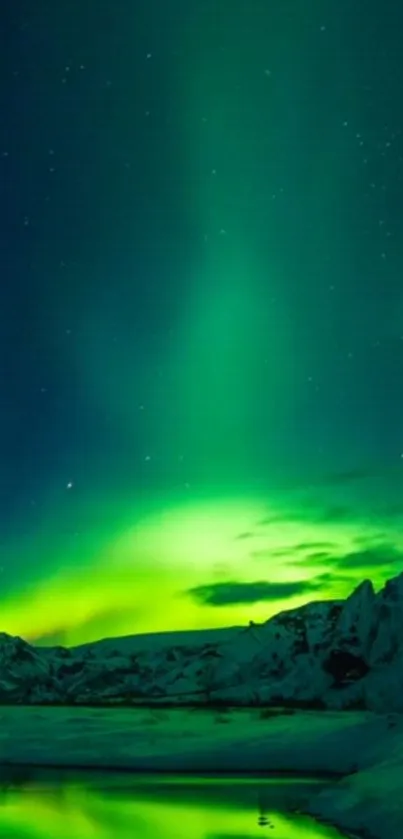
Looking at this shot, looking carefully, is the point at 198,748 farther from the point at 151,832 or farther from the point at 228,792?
the point at 151,832

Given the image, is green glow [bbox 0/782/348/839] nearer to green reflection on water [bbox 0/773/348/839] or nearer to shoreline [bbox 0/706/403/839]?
green reflection on water [bbox 0/773/348/839]

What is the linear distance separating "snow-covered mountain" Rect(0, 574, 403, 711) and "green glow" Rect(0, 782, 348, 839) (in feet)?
233

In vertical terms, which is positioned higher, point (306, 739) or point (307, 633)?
point (307, 633)

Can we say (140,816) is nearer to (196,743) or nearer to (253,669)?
(196,743)

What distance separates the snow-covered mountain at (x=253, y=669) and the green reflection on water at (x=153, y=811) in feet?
204

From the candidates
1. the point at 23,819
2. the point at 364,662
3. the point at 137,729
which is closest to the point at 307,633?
the point at 364,662

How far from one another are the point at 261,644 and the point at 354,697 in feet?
154

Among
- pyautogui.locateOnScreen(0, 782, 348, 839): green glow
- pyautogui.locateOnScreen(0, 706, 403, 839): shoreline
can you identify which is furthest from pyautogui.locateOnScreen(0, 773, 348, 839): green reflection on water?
pyautogui.locateOnScreen(0, 706, 403, 839): shoreline

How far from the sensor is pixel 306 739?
9344 centimetres

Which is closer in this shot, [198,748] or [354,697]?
[198,748]

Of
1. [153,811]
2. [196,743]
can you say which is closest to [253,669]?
[196,743]

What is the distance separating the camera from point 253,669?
6398 inches

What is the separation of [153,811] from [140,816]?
3613mm

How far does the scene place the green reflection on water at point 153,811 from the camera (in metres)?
28.2
